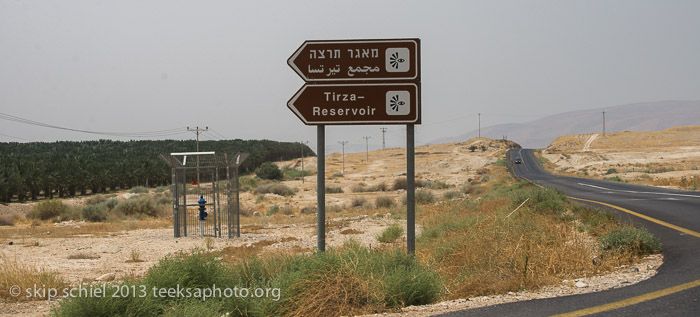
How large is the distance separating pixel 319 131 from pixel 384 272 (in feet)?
7.85

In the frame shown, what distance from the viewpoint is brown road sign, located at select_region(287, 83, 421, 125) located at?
6.84 m

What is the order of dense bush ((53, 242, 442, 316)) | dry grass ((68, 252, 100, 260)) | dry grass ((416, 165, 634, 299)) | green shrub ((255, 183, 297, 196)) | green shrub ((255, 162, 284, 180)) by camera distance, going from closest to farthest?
dense bush ((53, 242, 442, 316)) < dry grass ((416, 165, 634, 299)) < dry grass ((68, 252, 100, 260)) < green shrub ((255, 183, 297, 196)) < green shrub ((255, 162, 284, 180))

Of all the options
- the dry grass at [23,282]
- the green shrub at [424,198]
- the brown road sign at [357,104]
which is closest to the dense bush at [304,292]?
the brown road sign at [357,104]

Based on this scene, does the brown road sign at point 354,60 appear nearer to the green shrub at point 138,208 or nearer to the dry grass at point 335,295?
the dry grass at point 335,295

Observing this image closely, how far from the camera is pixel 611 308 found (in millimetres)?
4555

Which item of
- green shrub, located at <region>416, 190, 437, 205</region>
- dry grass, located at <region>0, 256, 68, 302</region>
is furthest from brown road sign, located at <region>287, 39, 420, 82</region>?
green shrub, located at <region>416, 190, 437, 205</region>

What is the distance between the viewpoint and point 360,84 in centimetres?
690

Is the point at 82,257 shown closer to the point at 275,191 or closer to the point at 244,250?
the point at 244,250

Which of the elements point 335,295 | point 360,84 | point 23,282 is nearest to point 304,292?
point 335,295

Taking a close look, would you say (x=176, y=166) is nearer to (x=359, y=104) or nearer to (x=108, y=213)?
(x=359, y=104)

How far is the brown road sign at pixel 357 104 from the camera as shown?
6.84 m

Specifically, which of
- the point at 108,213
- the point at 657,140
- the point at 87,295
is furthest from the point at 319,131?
the point at 657,140

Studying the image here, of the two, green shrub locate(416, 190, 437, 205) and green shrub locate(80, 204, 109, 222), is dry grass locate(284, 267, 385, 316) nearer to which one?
green shrub locate(416, 190, 437, 205)

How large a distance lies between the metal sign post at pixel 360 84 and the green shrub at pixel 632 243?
10.8 ft
